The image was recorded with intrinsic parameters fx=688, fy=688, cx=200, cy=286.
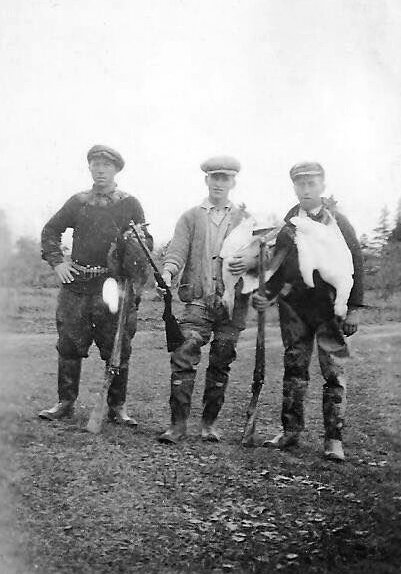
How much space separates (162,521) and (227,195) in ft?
5.72

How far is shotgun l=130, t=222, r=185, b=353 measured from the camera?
3.33 meters

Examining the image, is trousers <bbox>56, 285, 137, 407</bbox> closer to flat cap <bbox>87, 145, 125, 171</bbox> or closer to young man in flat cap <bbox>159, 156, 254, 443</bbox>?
young man in flat cap <bbox>159, 156, 254, 443</bbox>

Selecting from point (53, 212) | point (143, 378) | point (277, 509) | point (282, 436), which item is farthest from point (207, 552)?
point (143, 378)

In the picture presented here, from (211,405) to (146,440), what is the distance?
42cm

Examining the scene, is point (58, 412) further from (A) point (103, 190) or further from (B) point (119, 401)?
(A) point (103, 190)

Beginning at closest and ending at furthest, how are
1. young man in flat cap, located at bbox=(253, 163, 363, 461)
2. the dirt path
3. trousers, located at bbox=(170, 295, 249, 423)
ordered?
1. the dirt path
2. young man in flat cap, located at bbox=(253, 163, 363, 461)
3. trousers, located at bbox=(170, 295, 249, 423)

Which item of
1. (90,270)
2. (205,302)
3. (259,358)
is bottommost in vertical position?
(259,358)

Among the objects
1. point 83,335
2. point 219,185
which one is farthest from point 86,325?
point 219,185

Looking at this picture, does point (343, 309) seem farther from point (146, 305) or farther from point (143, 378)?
point (143, 378)

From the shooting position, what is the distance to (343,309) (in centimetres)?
334

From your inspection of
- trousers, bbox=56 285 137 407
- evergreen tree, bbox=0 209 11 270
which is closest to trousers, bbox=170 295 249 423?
trousers, bbox=56 285 137 407

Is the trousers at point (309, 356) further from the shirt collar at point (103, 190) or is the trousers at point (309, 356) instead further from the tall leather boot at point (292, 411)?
the shirt collar at point (103, 190)

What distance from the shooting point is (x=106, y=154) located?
3064 millimetres

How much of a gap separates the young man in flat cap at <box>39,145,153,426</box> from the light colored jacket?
178mm
